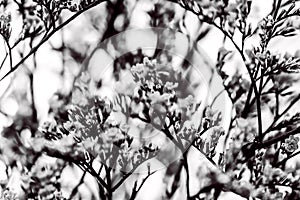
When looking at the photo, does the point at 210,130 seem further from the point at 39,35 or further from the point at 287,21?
the point at 39,35

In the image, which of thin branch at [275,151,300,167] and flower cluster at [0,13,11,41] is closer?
thin branch at [275,151,300,167]

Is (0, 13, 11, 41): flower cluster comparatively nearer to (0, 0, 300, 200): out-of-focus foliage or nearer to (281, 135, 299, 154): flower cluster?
(0, 0, 300, 200): out-of-focus foliage

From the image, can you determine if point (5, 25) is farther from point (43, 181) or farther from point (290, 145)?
point (290, 145)

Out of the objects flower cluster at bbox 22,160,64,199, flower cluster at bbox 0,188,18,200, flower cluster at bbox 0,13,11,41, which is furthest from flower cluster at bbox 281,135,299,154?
flower cluster at bbox 0,13,11,41

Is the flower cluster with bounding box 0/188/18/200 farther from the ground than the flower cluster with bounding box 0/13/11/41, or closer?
closer

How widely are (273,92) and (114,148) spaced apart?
1.70ft

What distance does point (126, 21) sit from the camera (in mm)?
1531

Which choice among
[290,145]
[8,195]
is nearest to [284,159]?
[290,145]

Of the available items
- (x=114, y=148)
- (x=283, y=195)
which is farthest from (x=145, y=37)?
(x=283, y=195)

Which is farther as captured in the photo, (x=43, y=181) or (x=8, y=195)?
(x=8, y=195)

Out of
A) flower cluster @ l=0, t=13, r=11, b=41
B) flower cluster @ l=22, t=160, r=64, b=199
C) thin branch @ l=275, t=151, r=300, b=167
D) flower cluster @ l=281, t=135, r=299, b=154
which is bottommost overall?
thin branch @ l=275, t=151, r=300, b=167

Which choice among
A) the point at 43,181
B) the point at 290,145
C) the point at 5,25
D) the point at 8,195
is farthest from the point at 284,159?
the point at 5,25

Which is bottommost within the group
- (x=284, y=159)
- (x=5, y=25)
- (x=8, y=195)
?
(x=284, y=159)

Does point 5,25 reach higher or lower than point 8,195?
higher
